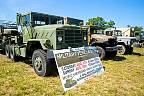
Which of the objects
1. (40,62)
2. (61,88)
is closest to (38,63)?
(40,62)

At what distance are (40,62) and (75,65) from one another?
148 cm

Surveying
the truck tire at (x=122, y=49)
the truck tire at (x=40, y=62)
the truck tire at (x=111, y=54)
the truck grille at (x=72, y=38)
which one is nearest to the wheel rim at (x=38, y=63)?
the truck tire at (x=40, y=62)

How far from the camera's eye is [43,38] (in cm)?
823

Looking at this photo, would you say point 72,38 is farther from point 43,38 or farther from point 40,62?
point 40,62

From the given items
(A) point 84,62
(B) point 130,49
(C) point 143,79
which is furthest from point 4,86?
(B) point 130,49

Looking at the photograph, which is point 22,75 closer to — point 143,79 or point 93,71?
point 93,71

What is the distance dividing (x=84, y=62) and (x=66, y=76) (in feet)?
4.75

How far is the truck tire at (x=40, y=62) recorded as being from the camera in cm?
744

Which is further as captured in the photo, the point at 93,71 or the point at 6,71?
the point at 6,71

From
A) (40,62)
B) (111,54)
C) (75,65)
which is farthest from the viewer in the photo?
(111,54)

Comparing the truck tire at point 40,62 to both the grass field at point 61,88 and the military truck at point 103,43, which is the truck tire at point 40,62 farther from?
the military truck at point 103,43

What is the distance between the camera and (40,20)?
355 inches

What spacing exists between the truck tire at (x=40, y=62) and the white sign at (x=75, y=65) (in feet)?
3.21

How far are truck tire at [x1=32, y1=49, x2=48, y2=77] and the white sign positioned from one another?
0.98 metres
